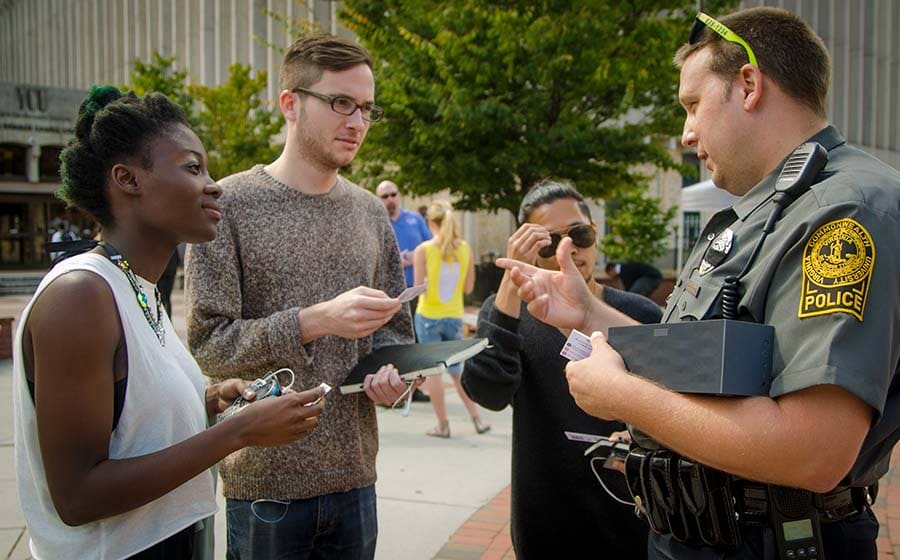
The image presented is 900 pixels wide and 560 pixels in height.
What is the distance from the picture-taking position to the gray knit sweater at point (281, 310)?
2252 millimetres

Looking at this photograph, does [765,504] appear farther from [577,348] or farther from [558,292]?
[558,292]

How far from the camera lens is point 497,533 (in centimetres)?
460

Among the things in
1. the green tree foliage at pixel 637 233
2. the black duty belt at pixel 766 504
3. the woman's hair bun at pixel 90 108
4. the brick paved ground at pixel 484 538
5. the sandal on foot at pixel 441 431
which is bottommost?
the sandal on foot at pixel 441 431

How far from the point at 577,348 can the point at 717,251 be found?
0.41 m

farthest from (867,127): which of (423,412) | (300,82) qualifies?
(300,82)

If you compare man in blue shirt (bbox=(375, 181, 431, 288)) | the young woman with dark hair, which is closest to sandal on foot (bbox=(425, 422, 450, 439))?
man in blue shirt (bbox=(375, 181, 431, 288))

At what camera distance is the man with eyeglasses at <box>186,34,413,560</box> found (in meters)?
2.23

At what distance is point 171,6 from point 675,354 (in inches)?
1538

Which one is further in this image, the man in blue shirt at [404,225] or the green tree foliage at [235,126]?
the green tree foliage at [235,126]

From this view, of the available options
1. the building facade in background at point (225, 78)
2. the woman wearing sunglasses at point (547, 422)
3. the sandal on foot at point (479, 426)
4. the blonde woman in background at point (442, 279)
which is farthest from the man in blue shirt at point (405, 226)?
the building facade in background at point (225, 78)

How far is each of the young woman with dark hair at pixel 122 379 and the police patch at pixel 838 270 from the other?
1.09 m

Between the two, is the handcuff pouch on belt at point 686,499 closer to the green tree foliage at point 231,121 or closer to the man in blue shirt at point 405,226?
the man in blue shirt at point 405,226

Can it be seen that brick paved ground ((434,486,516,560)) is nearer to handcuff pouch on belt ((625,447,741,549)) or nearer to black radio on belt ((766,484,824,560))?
handcuff pouch on belt ((625,447,741,549))

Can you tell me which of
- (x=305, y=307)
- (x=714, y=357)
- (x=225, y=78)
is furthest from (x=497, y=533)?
(x=225, y=78)
